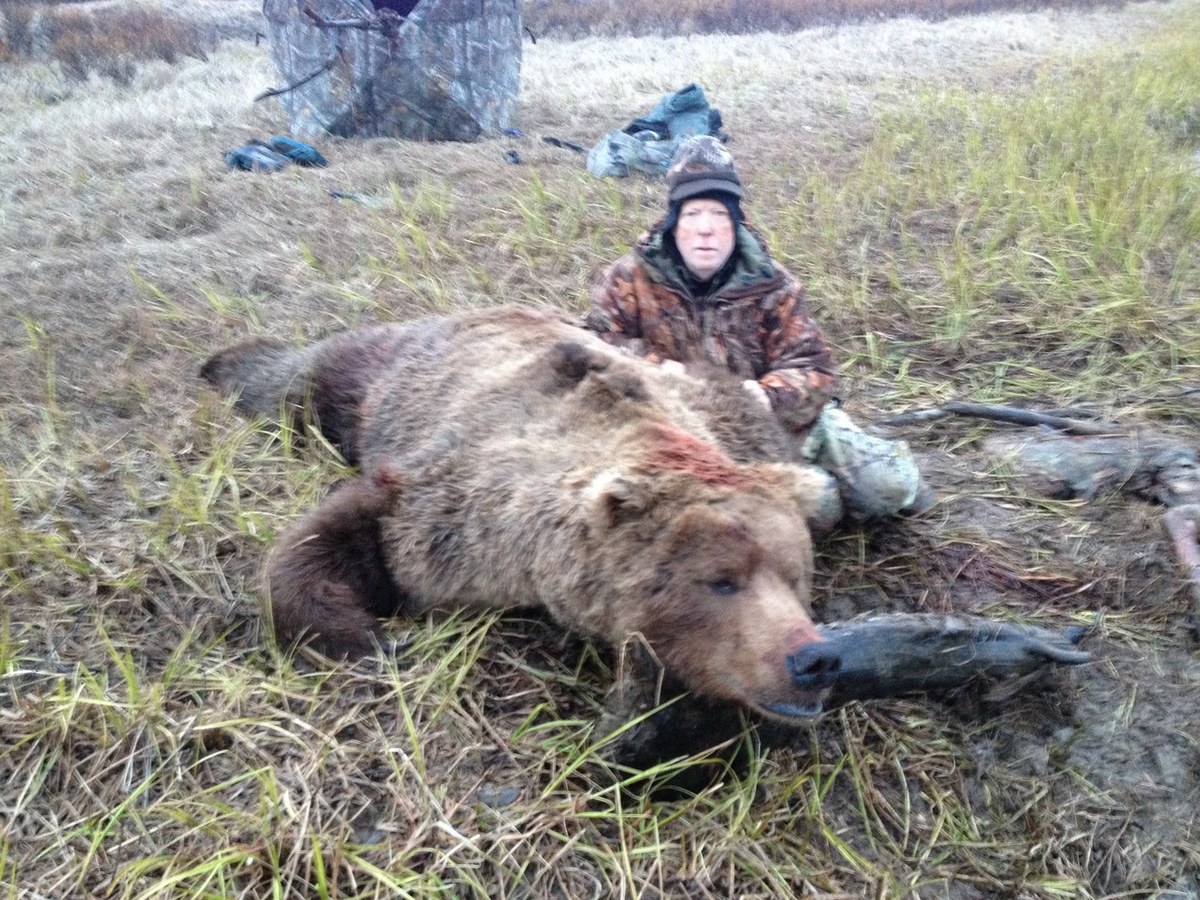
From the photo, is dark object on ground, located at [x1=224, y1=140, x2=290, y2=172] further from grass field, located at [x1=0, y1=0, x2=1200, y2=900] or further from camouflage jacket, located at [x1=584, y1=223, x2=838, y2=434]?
camouflage jacket, located at [x1=584, y1=223, x2=838, y2=434]

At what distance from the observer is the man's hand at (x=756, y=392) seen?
11.4 ft

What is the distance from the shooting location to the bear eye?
8.06ft

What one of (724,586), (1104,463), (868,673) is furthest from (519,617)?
(1104,463)

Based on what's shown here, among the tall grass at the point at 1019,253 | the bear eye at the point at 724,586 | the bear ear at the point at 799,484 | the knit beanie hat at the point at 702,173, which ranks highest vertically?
the knit beanie hat at the point at 702,173

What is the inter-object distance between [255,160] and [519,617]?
573 centimetres

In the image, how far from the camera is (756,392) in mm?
3510

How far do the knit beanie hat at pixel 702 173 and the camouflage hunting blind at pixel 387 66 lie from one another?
520 cm

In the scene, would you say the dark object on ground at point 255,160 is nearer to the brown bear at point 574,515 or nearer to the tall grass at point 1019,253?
the tall grass at point 1019,253

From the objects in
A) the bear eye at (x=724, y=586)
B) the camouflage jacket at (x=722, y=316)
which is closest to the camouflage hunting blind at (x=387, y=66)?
the camouflage jacket at (x=722, y=316)

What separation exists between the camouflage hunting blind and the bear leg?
618 cm

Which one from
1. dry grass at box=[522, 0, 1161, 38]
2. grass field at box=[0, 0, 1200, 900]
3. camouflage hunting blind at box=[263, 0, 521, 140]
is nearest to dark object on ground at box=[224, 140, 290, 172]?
grass field at box=[0, 0, 1200, 900]

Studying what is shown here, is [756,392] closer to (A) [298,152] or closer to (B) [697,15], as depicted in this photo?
(A) [298,152]

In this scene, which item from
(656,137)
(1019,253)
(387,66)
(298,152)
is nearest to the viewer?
(1019,253)

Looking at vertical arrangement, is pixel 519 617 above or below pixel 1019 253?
below
